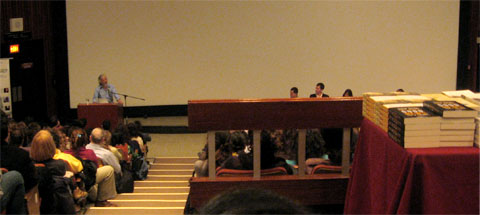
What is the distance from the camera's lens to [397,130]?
222 centimetres

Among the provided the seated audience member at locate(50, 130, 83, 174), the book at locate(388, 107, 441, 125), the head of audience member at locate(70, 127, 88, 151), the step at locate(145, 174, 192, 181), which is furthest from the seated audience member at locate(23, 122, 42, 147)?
the book at locate(388, 107, 441, 125)

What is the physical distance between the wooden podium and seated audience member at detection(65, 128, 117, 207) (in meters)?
3.23

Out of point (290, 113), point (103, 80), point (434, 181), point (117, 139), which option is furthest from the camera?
point (103, 80)

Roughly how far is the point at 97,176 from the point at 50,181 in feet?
3.10

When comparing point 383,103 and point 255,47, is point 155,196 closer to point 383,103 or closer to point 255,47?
point 383,103

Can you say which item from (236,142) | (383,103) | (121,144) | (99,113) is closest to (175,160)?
(121,144)

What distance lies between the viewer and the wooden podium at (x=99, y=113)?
8.10 meters

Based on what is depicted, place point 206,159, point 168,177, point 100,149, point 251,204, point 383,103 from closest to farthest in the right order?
point 251,204 < point 383,103 < point 206,159 < point 100,149 < point 168,177

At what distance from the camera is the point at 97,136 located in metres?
5.23

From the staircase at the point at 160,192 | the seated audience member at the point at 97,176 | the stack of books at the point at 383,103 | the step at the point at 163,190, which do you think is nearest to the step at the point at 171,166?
the staircase at the point at 160,192

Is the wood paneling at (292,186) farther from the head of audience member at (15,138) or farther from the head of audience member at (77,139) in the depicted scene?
the head of audience member at (15,138)

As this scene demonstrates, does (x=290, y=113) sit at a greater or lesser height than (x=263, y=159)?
greater

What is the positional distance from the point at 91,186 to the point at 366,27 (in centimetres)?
794

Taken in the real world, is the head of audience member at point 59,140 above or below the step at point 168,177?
above
